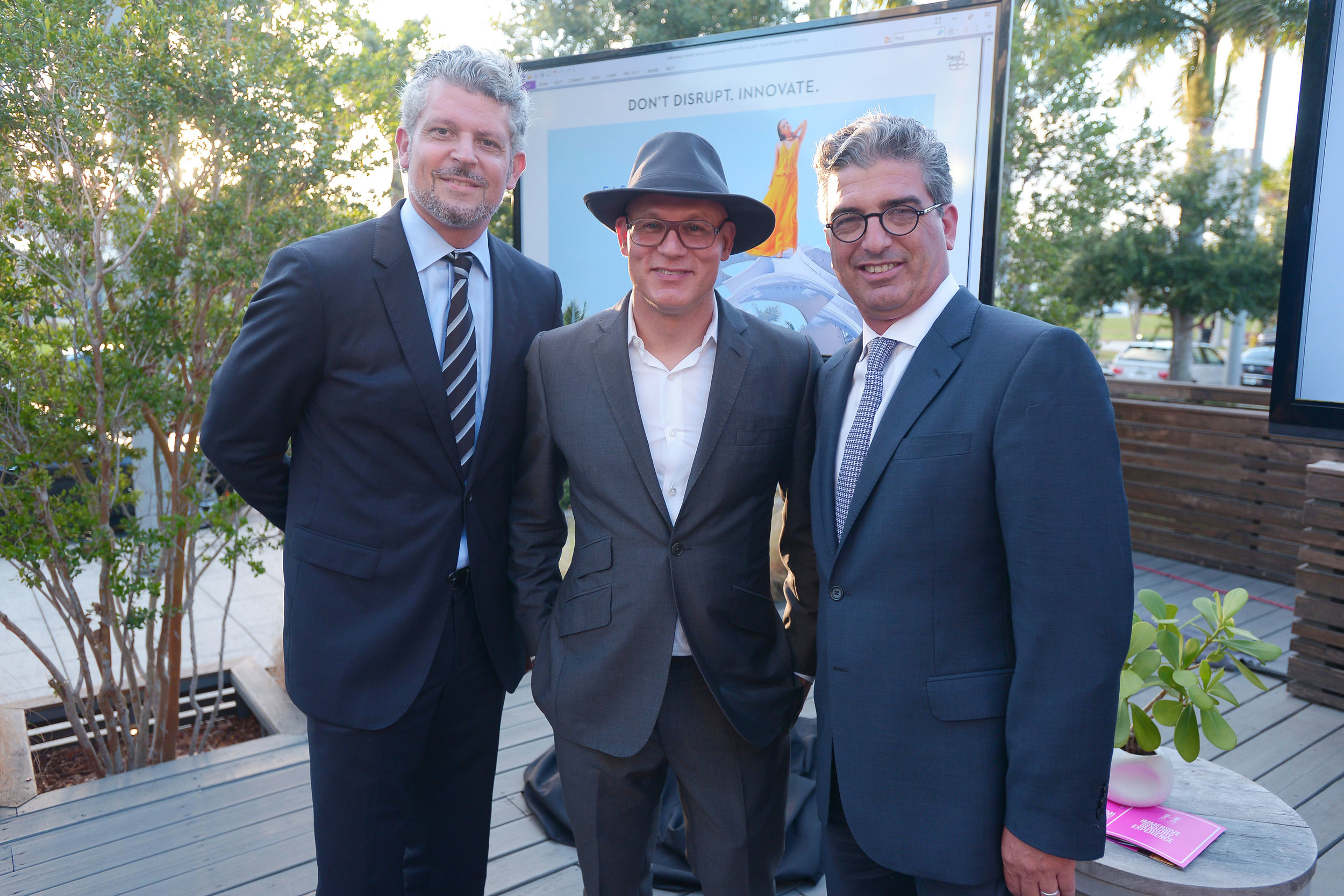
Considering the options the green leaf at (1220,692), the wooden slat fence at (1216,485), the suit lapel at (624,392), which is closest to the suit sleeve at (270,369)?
the suit lapel at (624,392)

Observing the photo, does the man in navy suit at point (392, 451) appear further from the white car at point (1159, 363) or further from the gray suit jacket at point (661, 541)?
the white car at point (1159, 363)

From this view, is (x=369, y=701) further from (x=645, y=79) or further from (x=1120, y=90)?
(x=1120, y=90)

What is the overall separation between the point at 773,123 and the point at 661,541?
6.54ft

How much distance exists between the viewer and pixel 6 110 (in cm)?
265

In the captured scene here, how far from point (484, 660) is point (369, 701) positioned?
27cm

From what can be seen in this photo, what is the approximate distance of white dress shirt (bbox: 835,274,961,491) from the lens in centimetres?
152

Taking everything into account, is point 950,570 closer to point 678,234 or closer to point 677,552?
point 677,552

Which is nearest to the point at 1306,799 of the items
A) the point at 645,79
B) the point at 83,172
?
the point at 645,79

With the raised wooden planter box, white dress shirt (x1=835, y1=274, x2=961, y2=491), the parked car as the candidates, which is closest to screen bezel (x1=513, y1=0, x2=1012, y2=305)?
white dress shirt (x1=835, y1=274, x2=961, y2=491)

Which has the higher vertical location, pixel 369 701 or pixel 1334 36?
pixel 1334 36

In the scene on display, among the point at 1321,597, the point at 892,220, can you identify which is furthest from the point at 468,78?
the point at 1321,597

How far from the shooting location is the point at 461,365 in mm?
1845

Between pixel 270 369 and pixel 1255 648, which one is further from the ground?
pixel 270 369

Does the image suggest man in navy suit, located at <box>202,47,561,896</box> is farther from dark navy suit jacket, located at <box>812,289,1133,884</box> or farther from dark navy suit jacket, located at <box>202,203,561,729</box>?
dark navy suit jacket, located at <box>812,289,1133,884</box>
